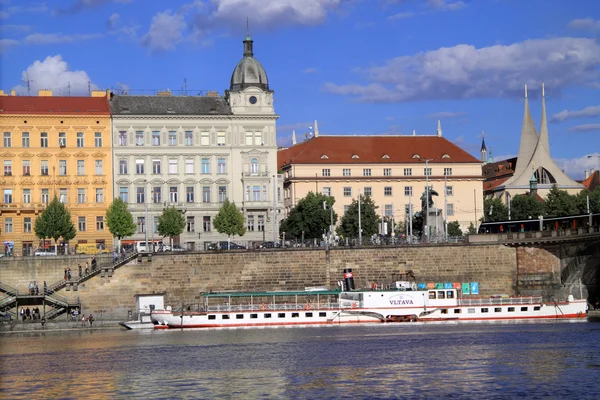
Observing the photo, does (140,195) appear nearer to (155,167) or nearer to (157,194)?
(157,194)

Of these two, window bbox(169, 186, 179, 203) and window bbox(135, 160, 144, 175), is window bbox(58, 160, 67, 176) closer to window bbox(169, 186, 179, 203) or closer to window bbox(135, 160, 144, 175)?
window bbox(135, 160, 144, 175)

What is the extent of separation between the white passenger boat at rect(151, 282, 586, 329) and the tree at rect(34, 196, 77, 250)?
674 inches

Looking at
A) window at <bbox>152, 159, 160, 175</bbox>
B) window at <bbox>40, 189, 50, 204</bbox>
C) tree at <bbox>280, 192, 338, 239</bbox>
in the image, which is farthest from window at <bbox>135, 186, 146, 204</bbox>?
tree at <bbox>280, 192, 338, 239</bbox>

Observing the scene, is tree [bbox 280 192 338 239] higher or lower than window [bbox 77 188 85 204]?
lower

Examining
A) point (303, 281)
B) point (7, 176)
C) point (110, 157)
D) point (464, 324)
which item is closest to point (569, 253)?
point (464, 324)

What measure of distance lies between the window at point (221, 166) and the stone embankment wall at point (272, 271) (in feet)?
53.8

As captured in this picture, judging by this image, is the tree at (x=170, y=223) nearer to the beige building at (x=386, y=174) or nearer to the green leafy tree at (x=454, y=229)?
the beige building at (x=386, y=174)

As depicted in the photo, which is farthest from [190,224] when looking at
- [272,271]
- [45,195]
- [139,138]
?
[272,271]

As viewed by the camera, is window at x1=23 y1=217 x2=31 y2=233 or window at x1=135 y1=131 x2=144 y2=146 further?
window at x1=135 y1=131 x2=144 y2=146

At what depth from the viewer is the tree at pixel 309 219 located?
11775cm

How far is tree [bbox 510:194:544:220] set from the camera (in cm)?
13475

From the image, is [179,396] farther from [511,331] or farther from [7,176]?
[7,176]

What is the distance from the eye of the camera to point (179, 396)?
52.2 m

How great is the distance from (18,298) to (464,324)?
31.0 metres
